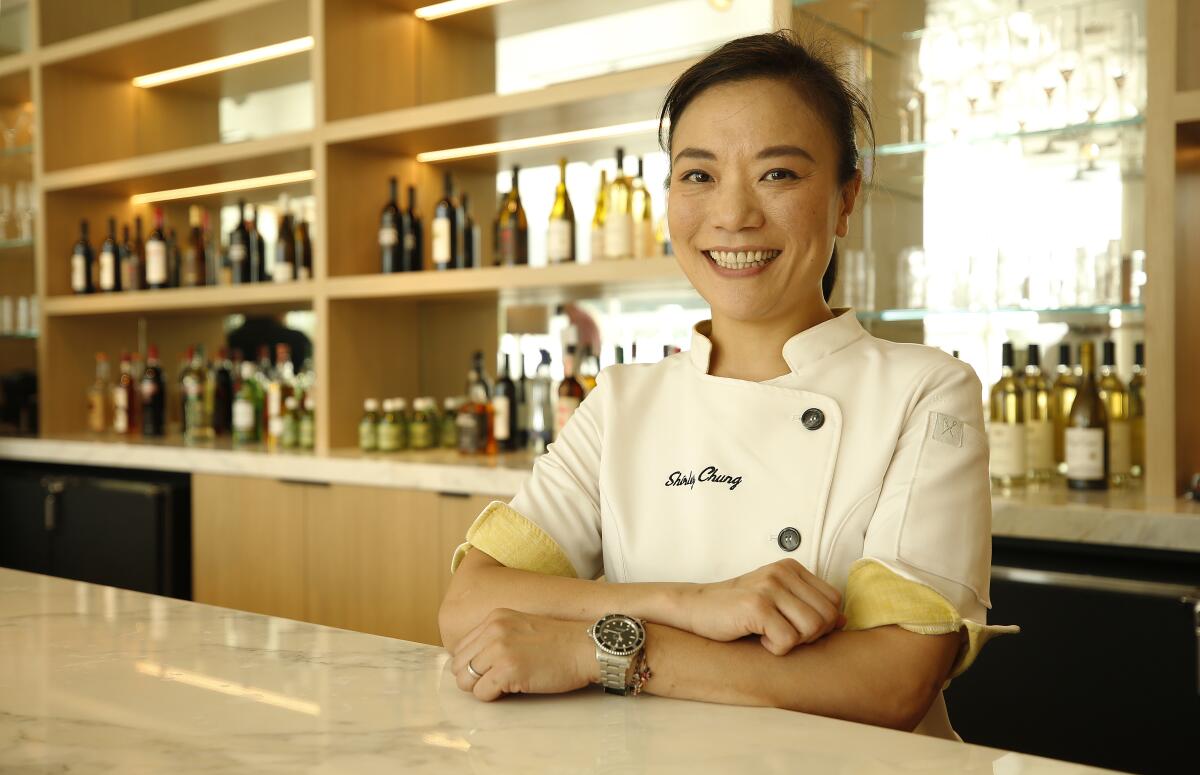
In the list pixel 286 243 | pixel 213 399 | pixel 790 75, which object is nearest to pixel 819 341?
pixel 790 75

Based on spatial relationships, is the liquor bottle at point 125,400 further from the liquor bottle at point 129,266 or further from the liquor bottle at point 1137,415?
the liquor bottle at point 1137,415

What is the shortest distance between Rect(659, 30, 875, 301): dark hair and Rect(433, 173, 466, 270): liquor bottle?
196 cm

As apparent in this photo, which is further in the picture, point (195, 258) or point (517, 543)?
point (195, 258)

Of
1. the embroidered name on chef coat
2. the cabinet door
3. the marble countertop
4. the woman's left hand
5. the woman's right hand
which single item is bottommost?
the cabinet door

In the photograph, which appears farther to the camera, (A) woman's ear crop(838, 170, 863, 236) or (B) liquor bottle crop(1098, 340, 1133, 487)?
(B) liquor bottle crop(1098, 340, 1133, 487)

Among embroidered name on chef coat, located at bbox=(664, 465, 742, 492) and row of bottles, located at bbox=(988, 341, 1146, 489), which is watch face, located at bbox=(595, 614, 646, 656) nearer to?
embroidered name on chef coat, located at bbox=(664, 465, 742, 492)

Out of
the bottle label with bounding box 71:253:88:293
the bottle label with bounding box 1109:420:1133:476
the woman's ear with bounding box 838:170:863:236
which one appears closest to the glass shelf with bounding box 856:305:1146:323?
the bottle label with bounding box 1109:420:1133:476

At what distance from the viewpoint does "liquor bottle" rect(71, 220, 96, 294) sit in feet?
13.0

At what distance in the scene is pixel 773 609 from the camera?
930mm

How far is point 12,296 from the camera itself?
169 inches

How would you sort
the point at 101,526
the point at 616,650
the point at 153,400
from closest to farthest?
the point at 616,650 → the point at 101,526 → the point at 153,400

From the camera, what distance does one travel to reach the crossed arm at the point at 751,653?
90cm

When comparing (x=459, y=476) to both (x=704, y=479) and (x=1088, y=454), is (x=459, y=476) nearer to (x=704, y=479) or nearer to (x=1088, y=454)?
(x=1088, y=454)

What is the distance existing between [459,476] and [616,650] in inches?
71.4
